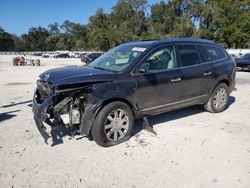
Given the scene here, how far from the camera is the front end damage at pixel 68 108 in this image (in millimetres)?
3938

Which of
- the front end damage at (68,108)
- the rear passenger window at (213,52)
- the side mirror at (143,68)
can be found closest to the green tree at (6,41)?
the rear passenger window at (213,52)

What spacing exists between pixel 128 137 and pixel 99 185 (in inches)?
56.2

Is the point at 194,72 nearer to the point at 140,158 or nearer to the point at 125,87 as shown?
the point at 125,87

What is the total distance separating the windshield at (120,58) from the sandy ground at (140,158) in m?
1.39

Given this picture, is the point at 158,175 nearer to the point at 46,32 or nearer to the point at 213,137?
the point at 213,137

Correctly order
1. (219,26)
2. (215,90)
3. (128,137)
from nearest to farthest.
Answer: (128,137)
(215,90)
(219,26)

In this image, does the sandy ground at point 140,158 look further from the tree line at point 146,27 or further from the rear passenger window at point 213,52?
the tree line at point 146,27

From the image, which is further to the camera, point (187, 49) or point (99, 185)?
point (187, 49)

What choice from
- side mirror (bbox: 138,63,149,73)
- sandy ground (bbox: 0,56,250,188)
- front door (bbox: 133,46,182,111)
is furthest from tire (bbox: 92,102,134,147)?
side mirror (bbox: 138,63,149,73)

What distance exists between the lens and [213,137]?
467 centimetres

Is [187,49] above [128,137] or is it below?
above

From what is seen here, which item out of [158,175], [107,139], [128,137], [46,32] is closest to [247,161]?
[158,175]

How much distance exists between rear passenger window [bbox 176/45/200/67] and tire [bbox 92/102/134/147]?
173 centimetres

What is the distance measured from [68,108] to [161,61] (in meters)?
2.04
